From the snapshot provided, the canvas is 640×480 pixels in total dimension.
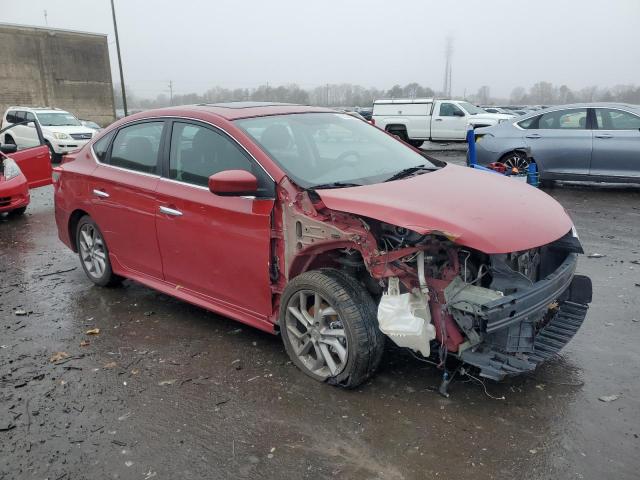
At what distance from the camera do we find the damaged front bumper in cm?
290

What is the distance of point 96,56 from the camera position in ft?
139

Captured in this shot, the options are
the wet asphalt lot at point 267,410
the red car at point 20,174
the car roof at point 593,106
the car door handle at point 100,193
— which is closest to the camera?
the wet asphalt lot at point 267,410

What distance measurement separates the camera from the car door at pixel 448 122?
794 inches

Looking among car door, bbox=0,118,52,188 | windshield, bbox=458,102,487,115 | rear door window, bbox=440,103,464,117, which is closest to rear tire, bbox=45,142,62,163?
car door, bbox=0,118,52,188

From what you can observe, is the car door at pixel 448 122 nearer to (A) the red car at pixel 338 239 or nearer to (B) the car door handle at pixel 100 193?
(A) the red car at pixel 338 239

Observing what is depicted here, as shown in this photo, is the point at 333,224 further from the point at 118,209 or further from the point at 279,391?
the point at 118,209

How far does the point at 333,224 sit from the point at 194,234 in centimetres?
123

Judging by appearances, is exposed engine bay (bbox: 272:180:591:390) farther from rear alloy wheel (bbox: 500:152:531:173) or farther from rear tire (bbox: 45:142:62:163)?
rear tire (bbox: 45:142:62:163)

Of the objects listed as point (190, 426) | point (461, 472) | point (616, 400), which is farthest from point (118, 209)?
point (616, 400)

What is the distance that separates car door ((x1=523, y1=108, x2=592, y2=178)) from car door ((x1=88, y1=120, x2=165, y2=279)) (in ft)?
24.9

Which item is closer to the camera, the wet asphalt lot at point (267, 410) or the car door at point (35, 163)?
the wet asphalt lot at point (267, 410)

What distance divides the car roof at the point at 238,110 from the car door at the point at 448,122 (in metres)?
16.5

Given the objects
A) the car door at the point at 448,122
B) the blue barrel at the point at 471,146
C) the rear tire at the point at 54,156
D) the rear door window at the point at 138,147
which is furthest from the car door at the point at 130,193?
the car door at the point at 448,122

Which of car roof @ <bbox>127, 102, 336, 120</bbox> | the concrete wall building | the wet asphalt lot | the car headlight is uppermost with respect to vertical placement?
the concrete wall building
